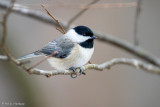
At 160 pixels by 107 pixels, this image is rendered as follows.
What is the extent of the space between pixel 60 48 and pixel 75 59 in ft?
0.91

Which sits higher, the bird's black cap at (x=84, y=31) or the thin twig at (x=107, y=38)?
the bird's black cap at (x=84, y=31)

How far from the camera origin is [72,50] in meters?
2.86

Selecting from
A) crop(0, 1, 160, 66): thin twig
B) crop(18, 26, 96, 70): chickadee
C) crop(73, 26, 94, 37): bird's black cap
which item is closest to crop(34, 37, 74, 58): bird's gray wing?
crop(18, 26, 96, 70): chickadee

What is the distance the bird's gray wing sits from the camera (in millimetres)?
2857

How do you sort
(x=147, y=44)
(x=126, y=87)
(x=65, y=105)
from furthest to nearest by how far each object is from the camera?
(x=147, y=44) → (x=126, y=87) → (x=65, y=105)

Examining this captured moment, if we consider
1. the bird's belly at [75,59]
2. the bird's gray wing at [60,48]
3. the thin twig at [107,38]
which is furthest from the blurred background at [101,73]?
the bird's belly at [75,59]

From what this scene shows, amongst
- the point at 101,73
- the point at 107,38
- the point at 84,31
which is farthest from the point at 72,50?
the point at 101,73

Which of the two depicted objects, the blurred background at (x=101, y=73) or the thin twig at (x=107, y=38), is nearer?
the thin twig at (x=107, y=38)

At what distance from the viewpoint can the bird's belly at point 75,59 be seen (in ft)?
9.06

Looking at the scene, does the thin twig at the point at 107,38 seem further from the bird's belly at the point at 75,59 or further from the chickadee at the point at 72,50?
the bird's belly at the point at 75,59

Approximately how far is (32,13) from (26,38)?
1.98 metres

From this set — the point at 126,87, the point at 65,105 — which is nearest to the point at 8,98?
the point at 65,105

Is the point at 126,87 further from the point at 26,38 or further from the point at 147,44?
the point at 26,38

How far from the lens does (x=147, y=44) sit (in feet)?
21.1
